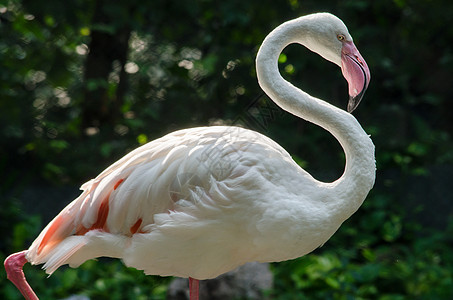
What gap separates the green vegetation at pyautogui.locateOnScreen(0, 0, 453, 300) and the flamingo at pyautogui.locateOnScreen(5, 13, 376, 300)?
170cm

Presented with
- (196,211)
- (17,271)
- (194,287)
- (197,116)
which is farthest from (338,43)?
(197,116)

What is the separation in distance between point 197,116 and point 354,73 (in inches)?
101

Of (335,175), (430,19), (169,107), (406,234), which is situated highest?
(430,19)

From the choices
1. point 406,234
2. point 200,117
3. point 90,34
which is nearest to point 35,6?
point 90,34

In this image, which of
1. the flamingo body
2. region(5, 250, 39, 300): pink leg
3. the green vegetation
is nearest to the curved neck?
the flamingo body

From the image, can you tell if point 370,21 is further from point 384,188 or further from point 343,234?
point 343,234

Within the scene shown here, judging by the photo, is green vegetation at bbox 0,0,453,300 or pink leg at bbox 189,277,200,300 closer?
pink leg at bbox 189,277,200,300

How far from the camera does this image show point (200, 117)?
4.91 m

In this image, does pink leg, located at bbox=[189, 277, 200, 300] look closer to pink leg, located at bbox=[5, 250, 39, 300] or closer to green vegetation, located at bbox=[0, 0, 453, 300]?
pink leg, located at bbox=[5, 250, 39, 300]

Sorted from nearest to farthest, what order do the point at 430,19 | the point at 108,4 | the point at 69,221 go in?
the point at 69,221 < the point at 108,4 < the point at 430,19

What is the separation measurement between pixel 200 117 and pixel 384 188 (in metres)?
1.81

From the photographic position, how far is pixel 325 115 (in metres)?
2.46

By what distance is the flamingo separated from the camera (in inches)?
91.1

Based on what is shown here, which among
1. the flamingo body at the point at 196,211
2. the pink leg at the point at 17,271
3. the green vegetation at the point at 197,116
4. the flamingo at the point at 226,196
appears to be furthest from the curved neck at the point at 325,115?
the green vegetation at the point at 197,116
